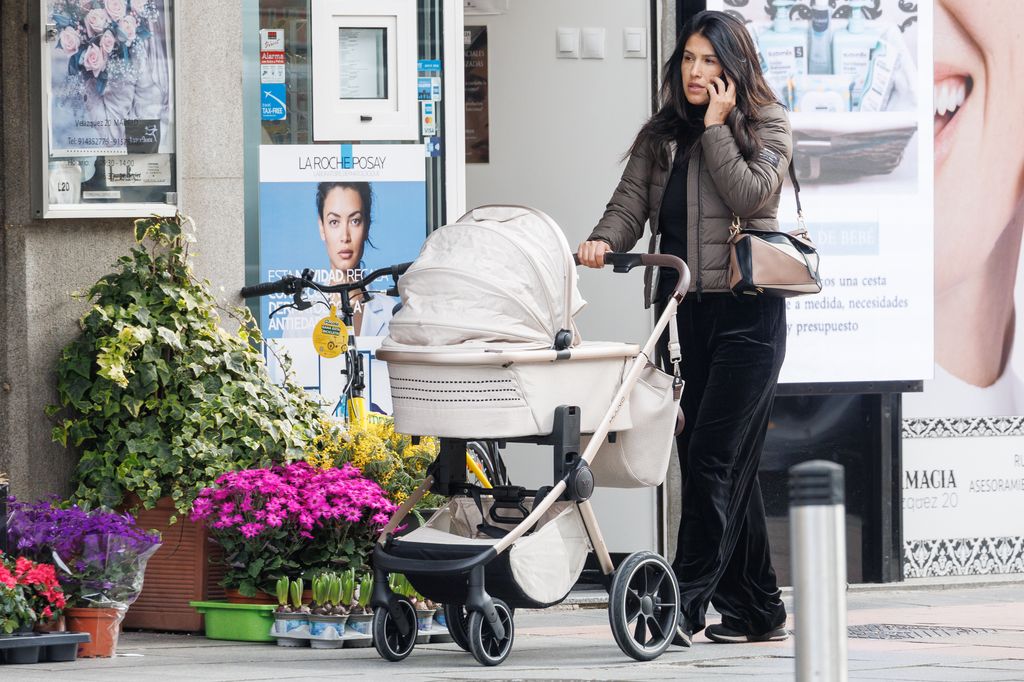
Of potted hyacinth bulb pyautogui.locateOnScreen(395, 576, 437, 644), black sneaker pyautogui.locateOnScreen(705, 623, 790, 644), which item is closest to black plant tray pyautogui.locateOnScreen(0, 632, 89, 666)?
potted hyacinth bulb pyautogui.locateOnScreen(395, 576, 437, 644)

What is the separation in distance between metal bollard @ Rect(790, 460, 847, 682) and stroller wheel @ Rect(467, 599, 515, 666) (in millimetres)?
1984

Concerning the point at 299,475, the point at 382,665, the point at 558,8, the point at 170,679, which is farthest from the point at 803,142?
the point at 170,679

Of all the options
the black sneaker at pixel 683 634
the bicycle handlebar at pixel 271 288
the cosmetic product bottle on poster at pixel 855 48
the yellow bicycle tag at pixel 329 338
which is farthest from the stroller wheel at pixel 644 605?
the cosmetic product bottle on poster at pixel 855 48

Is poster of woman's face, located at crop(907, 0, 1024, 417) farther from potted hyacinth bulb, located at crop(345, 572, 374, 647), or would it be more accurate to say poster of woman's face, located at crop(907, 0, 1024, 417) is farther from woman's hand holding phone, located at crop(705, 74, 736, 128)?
potted hyacinth bulb, located at crop(345, 572, 374, 647)

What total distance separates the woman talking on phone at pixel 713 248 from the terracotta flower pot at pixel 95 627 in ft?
6.05

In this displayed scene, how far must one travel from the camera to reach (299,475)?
647 cm

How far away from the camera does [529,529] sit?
5.79 meters

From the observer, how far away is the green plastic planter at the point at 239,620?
21.3 ft

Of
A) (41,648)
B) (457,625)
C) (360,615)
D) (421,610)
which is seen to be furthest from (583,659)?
(41,648)

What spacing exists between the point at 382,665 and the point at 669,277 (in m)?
1.63

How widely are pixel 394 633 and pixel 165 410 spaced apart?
→ 1385 mm

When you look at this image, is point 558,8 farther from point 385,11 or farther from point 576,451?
point 576,451

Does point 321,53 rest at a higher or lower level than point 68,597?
higher

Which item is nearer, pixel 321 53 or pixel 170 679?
pixel 170 679
